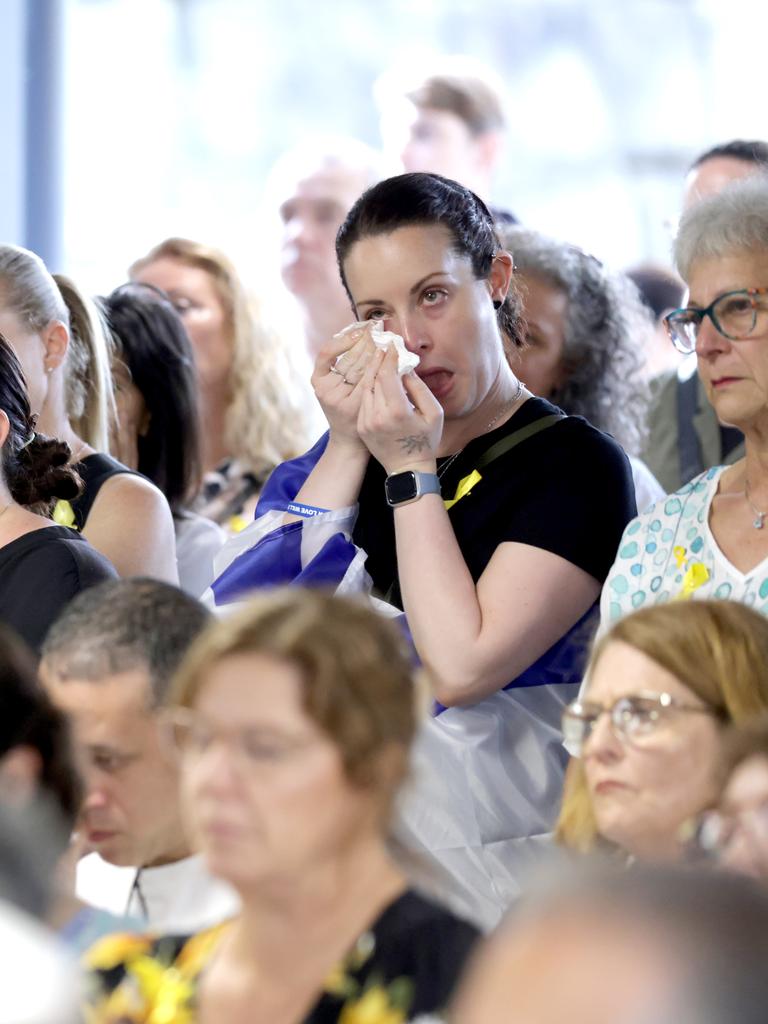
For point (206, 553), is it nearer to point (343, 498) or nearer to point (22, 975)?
point (343, 498)

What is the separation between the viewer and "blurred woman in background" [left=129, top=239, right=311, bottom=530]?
13.0 ft

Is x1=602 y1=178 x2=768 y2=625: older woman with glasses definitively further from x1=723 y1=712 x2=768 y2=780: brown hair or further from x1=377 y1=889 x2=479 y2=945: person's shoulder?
x1=377 y1=889 x2=479 y2=945: person's shoulder

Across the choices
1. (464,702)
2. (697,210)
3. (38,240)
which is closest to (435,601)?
(464,702)

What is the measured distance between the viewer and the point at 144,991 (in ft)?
4.83

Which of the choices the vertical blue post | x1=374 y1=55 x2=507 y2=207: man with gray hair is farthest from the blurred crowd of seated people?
the vertical blue post

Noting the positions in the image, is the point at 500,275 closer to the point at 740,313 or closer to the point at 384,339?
the point at 384,339

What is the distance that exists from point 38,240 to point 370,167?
49.3 inches

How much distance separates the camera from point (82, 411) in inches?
123

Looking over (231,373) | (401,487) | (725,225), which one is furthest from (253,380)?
(725,225)

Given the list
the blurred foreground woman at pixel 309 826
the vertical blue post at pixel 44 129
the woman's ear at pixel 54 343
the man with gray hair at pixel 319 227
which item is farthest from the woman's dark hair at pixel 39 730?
the vertical blue post at pixel 44 129

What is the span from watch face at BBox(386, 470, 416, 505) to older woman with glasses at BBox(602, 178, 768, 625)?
1.05 ft

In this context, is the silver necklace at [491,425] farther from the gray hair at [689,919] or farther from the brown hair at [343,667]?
the gray hair at [689,919]

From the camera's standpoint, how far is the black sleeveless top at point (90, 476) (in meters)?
2.86

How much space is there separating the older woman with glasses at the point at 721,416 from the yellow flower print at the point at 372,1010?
98 cm
